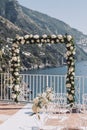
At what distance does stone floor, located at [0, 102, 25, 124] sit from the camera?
12.4 metres

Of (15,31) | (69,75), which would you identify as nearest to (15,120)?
(69,75)

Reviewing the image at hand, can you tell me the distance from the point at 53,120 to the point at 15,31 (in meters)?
169

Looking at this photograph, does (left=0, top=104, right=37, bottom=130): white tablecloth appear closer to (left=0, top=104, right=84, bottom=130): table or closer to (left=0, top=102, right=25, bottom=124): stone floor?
(left=0, top=104, right=84, bottom=130): table

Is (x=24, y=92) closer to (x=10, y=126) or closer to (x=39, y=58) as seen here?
(x=10, y=126)

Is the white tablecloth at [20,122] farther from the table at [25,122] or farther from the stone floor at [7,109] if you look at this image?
the stone floor at [7,109]

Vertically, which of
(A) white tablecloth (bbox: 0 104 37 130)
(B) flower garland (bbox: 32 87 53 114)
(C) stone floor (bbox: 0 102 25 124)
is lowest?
(A) white tablecloth (bbox: 0 104 37 130)

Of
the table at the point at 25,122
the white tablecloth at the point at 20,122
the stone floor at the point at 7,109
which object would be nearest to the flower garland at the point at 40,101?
the table at the point at 25,122

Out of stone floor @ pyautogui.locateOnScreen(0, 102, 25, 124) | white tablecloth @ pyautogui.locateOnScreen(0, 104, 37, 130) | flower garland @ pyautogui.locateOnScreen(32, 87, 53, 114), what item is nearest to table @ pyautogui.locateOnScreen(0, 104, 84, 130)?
white tablecloth @ pyautogui.locateOnScreen(0, 104, 37, 130)

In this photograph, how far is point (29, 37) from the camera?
50.4ft

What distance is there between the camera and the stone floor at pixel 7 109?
12363 mm

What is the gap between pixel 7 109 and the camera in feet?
45.6

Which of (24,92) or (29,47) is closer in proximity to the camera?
(24,92)

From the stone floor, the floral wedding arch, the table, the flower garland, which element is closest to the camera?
the flower garland

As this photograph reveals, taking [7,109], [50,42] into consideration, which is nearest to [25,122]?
[7,109]
